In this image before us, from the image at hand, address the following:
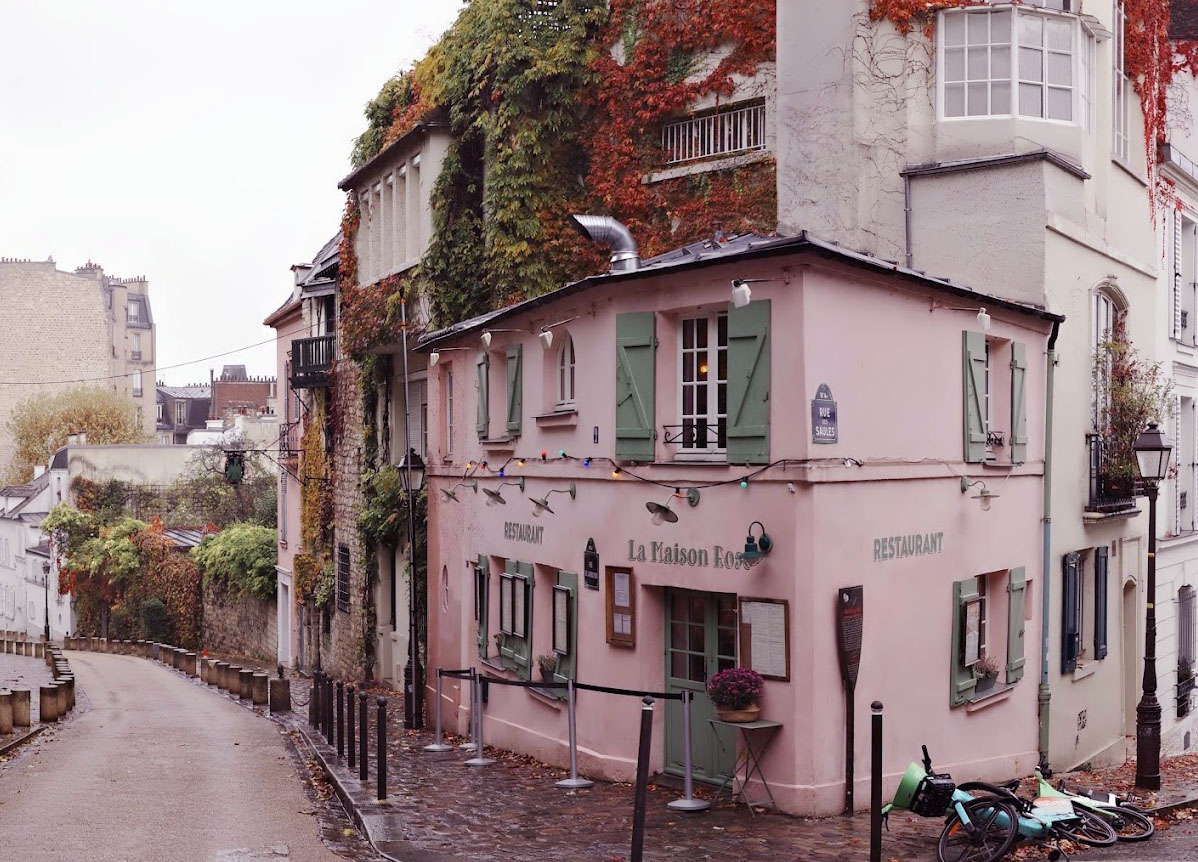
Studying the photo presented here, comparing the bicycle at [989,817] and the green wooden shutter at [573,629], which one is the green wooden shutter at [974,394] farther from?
the green wooden shutter at [573,629]

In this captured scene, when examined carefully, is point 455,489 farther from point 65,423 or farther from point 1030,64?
point 65,423

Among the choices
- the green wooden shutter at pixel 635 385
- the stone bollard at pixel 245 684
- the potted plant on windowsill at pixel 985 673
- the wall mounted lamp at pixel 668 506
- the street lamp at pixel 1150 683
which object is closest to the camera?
the wall mounted lamp at pixel 668 506

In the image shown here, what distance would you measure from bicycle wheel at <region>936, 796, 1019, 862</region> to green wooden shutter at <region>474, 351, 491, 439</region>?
857cm

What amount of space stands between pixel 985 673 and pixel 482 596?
20.5ft

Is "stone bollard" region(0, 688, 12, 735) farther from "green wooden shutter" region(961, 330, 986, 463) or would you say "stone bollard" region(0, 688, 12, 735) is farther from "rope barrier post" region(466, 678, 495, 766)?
"green wooden shutter" region(961, 330, 986, 463)

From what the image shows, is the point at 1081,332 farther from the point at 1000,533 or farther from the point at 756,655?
the point at 756,655

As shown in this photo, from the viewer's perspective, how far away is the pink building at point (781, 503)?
11.7m

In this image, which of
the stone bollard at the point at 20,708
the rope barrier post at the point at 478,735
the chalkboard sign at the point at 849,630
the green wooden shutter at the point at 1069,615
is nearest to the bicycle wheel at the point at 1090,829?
the chalkboard sign at the point at 849,630

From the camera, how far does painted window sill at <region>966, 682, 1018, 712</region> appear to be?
44.5ft

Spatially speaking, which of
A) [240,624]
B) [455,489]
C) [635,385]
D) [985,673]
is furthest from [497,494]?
[240,624]

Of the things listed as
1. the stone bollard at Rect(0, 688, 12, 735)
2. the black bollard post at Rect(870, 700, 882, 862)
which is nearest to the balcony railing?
the black bollard post at Rect(870, 700, 882, 862)

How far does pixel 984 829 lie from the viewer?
9.80 meters

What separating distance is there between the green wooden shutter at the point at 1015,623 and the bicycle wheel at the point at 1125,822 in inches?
125

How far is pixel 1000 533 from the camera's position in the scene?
564 inches
